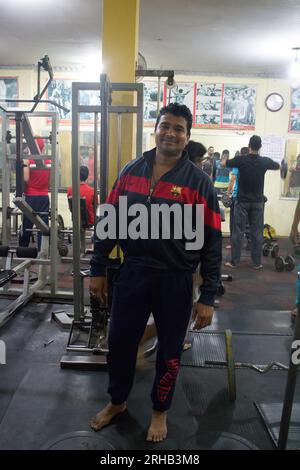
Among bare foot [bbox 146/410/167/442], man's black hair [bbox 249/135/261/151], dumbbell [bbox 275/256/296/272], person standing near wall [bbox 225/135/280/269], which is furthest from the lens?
dumbbell [bbox 275/256/296/272]

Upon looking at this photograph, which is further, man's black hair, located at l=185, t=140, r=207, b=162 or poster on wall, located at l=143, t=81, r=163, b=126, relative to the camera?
poster on wall, located at l=143, t=81, r=163, b=126

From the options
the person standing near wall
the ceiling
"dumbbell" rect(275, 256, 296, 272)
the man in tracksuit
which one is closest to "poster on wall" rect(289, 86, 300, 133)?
the ceiling

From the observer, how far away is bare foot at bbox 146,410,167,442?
168 cm

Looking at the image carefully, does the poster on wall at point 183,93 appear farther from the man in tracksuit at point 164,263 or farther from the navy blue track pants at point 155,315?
the navy blue track pants at point 155,315

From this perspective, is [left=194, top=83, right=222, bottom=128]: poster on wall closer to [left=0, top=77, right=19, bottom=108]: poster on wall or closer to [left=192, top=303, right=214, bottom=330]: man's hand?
[left=0, top=77, right=19, bottom=108]: poster on wall

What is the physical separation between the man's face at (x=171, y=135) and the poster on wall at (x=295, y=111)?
569 cm

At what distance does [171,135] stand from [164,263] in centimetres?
51

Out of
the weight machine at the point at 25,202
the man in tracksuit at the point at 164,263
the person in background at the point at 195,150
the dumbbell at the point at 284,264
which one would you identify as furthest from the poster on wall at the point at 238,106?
the man in tracksuit at the point at 164,263

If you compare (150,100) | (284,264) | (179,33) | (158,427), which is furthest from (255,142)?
(158,427)

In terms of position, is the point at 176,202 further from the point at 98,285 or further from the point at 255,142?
the point at 255,142

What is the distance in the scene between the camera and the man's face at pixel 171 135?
158cm

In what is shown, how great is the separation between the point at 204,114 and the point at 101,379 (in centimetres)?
536

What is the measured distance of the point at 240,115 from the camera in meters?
6.59

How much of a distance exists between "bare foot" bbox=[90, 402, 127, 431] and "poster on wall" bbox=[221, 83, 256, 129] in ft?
18.5
